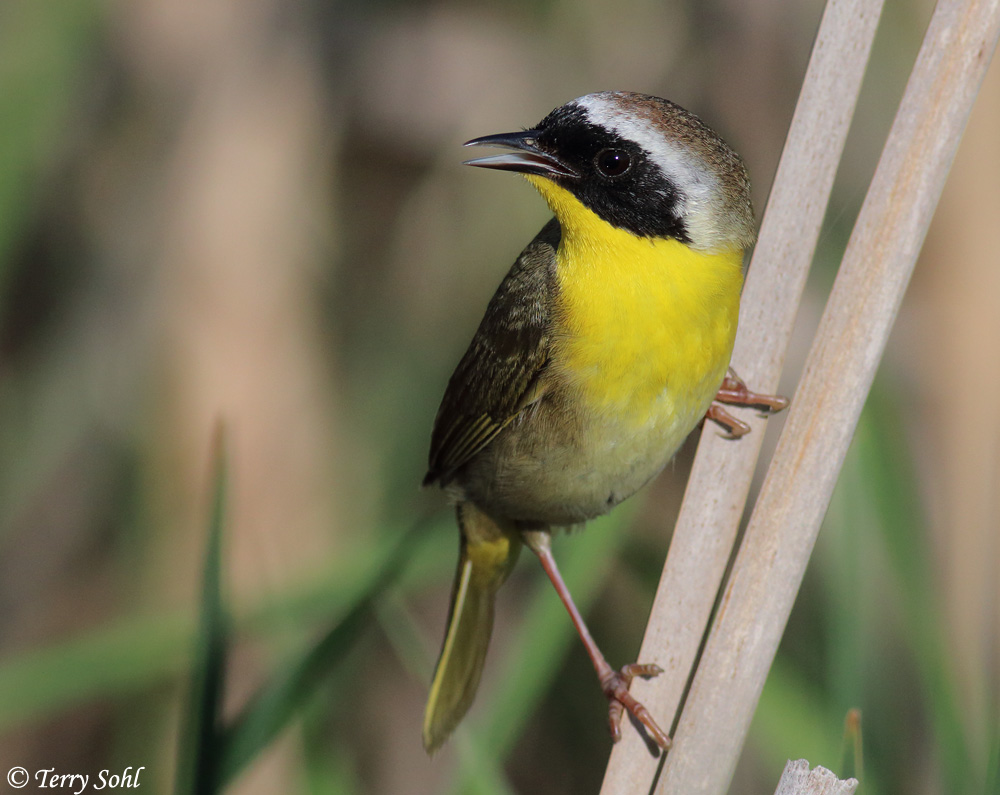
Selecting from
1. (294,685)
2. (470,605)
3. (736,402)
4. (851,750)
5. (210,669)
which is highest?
(736,402)

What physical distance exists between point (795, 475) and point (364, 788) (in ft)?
8.84

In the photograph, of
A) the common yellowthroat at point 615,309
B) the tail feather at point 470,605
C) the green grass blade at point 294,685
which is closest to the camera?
the green grass blade at point 294,685

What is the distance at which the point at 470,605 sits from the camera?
3.33 metres

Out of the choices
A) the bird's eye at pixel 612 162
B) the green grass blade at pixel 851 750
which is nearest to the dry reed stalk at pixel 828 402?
the green grass blade at pixel 851 750

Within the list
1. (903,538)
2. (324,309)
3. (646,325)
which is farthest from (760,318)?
(324,309)

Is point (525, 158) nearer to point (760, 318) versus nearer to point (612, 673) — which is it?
point (760, 318)

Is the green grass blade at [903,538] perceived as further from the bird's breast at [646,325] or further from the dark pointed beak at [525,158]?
the dark pointed beak at [525,158]

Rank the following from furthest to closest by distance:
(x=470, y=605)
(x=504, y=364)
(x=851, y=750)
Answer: (x=470, y=605)
(x=504, y=364)
(x=851, y=750)

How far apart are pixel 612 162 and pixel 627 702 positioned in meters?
1.26

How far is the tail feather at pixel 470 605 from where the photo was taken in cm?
325

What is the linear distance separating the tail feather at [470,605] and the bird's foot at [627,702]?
0.47 metres

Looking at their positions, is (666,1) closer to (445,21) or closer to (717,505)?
(445,21)

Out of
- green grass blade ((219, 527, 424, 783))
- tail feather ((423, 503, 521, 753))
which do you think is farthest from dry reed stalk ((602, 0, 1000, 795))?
tail feather ((423, 503, 521, 753))

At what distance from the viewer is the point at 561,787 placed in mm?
4133
